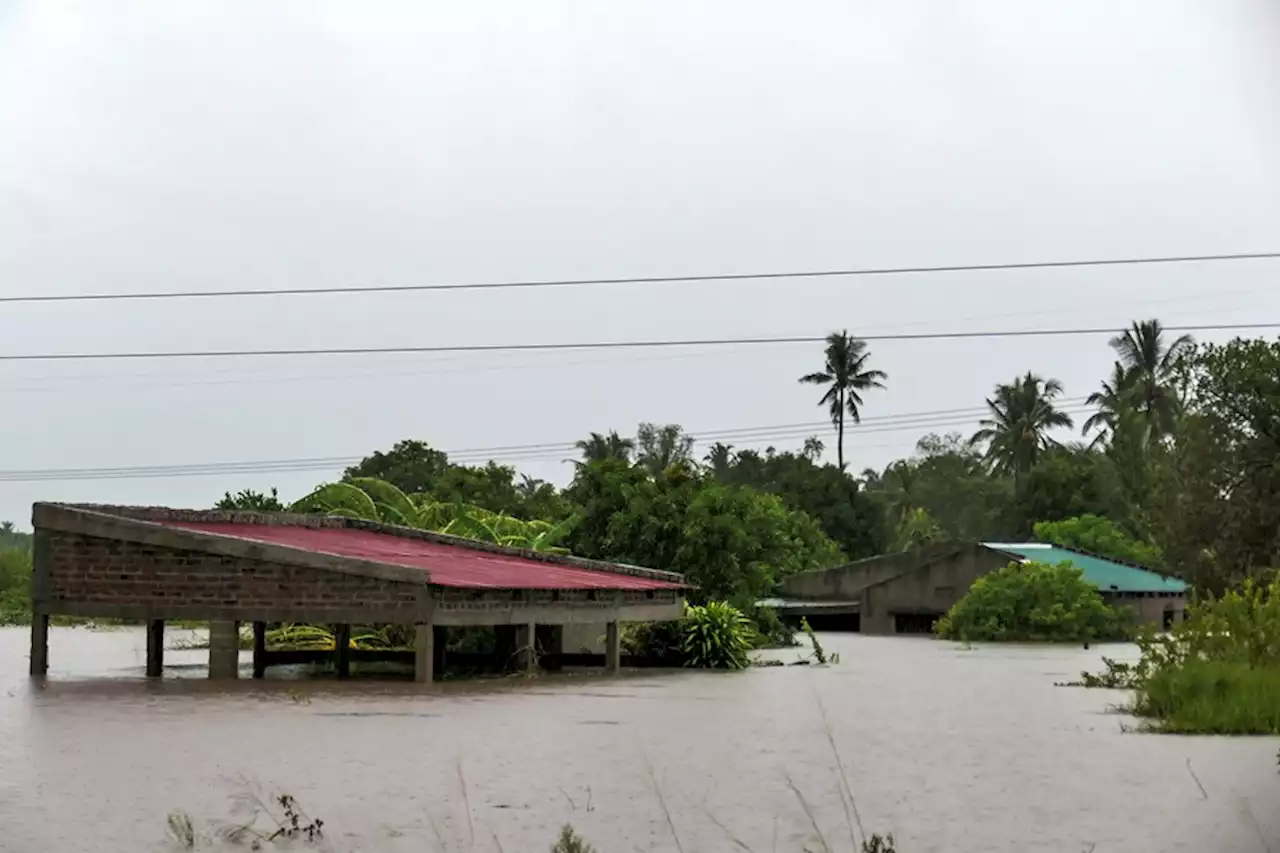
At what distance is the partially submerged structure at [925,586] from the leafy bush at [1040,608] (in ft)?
5.77

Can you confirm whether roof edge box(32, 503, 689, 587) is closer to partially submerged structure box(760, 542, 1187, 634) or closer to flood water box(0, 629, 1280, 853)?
→ flood water box(0, 629, 1280, 853)

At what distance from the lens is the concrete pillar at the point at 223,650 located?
87.9ft

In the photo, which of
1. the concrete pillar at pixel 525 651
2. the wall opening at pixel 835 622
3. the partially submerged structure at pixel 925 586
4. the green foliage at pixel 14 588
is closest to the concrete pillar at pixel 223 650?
the concrete pillar at pixel 525 651

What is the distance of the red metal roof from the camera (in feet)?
88.5

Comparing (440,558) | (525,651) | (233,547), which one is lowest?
(525,651)

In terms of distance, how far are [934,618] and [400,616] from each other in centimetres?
3661

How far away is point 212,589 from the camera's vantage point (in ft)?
82.7

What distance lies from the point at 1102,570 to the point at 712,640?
2510 centimetres

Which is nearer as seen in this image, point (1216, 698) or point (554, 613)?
point (1216, 698)

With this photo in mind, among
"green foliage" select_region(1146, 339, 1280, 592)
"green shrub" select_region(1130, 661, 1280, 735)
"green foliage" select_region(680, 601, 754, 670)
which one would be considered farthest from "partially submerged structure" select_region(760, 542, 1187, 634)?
"green shrub" select_region(1130, 661, 1280, 735)

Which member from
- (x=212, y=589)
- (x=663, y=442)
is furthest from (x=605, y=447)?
(x=212, y=589)

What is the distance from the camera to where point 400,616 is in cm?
2512

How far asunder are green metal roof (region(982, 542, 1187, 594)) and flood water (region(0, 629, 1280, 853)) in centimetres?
2730

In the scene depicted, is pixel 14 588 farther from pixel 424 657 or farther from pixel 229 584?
pixel 229 584
